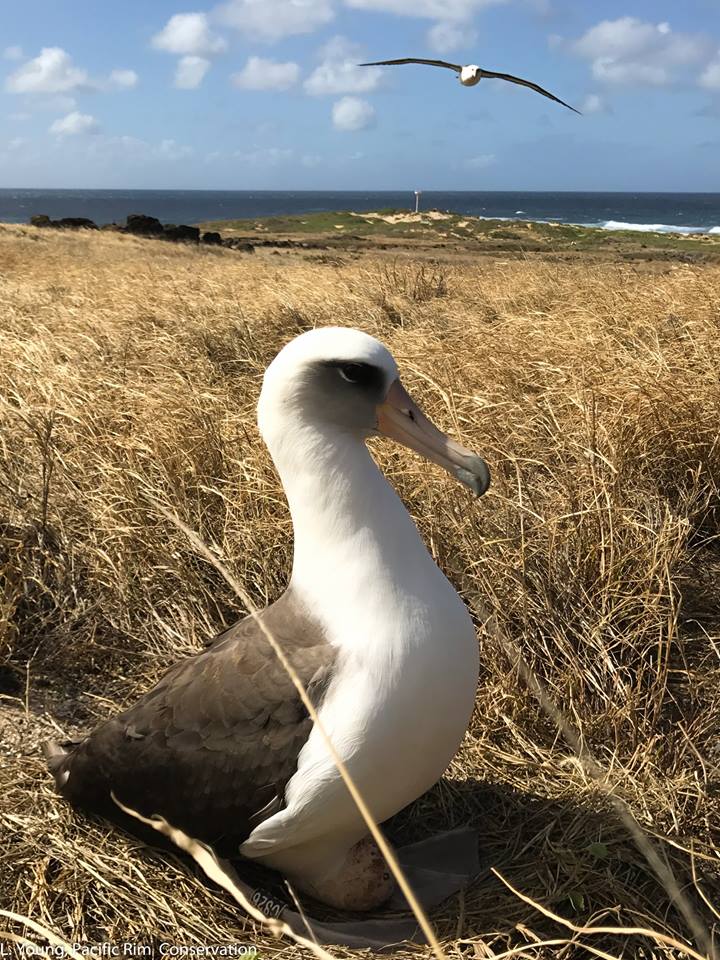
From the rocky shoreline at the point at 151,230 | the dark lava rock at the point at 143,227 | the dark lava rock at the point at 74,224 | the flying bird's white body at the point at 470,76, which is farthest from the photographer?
the dark lava rock at the point at 143,227

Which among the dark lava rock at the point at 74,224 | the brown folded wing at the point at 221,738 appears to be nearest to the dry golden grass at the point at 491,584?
the brown folded wing at the point at 221,738

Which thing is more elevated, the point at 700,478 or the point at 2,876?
the point at 700,478

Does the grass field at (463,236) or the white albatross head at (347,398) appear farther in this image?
the grass field at (463,236)

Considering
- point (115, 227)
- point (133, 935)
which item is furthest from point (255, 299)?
point (115, 227)

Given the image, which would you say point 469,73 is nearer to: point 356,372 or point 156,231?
point 356,372

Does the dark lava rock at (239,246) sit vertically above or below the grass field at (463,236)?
below

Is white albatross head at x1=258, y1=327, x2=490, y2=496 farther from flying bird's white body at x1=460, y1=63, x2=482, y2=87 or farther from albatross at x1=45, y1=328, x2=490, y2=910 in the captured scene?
flying bird's white body at x1=460, y1=63, x2=482, y2=87

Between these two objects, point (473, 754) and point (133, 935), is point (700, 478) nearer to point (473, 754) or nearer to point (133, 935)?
point (473, 754)

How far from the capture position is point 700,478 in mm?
3414

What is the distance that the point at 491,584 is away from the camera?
9.48ft

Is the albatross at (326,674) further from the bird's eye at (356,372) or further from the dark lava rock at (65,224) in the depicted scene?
the dark lava rock at (65,224)

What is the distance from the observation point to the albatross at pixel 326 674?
5.74 ft

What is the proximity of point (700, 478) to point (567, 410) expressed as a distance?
0.64m

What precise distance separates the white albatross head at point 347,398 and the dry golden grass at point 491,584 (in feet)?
1.74
